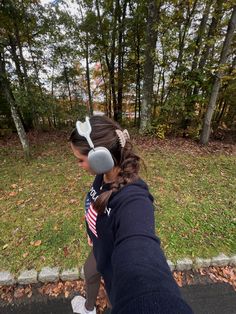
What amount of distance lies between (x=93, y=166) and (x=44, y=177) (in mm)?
3670

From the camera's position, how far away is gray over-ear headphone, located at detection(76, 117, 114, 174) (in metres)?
0.99

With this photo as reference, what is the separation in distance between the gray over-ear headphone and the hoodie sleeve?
216 millimetres

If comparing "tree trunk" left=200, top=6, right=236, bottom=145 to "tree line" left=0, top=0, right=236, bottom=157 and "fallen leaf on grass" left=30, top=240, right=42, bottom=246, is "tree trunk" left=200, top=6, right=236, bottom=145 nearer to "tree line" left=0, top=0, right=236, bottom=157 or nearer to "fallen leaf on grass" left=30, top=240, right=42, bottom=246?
"tree line" left=0, top=0, right=236, bottom=157

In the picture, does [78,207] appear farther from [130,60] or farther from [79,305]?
[130,60]

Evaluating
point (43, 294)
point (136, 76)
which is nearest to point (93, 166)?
point (43, 294)

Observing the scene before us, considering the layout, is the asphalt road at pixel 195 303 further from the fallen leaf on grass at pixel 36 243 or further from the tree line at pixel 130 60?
the tree line at pixel 130 60

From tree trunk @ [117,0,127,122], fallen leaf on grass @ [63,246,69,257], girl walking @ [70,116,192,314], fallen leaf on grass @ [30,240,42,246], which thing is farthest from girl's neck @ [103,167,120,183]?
tree trunk @ [117,0,127,122]

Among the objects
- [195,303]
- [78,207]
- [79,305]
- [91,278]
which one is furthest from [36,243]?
[195,303]

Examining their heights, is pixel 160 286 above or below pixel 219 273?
above

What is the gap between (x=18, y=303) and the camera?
6.47ft

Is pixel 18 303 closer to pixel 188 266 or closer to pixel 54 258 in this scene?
pixel 54 258

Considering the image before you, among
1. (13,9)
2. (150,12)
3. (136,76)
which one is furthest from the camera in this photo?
(136,76)

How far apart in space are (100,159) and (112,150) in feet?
0.37

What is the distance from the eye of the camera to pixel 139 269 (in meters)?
0.71
